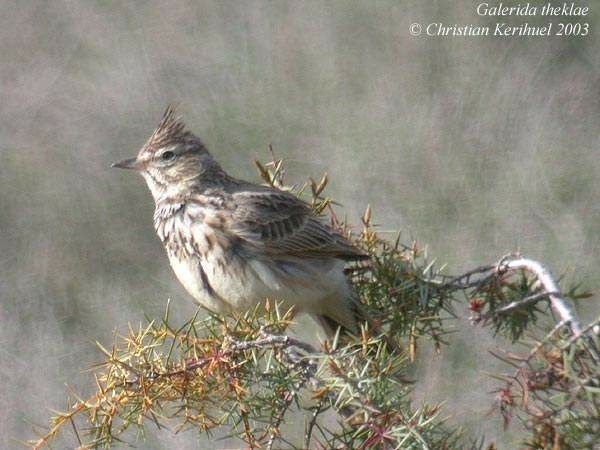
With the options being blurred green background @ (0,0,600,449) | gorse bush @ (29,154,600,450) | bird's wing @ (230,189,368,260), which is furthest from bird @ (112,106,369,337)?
blurred green background @ (0,0,600,449)

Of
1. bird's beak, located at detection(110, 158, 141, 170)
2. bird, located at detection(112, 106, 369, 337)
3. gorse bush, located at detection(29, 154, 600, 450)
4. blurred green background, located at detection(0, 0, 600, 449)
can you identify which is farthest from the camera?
blurred green background, located at detection(0, 0, 600, 449)

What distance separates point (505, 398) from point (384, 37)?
625 cm

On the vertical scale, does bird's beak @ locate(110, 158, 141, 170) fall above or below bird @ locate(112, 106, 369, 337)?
above

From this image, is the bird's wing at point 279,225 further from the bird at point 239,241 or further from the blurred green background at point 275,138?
the blurred green background at point 275,138

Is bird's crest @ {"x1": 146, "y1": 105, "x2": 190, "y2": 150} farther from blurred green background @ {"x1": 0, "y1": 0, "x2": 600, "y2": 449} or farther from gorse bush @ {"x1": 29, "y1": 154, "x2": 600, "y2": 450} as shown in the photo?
blurred green background @ {"x1": 0, "y1": 0, "x2": 600, "y2": 449}

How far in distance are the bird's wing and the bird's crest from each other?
1.21 ft

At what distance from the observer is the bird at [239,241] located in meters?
3.74

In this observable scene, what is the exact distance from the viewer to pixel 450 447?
2.18m

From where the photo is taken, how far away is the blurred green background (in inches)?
249

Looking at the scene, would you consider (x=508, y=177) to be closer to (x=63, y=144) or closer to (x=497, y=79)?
(x=497, y=79)

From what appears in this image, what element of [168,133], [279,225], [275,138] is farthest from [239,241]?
[275,138]

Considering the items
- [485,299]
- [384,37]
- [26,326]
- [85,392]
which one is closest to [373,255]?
[485,299]

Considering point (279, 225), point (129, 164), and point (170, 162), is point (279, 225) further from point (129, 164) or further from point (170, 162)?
point (129, 164)

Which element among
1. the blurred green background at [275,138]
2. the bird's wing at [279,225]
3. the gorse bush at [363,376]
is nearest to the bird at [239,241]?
the bird's wing at [279,225]
